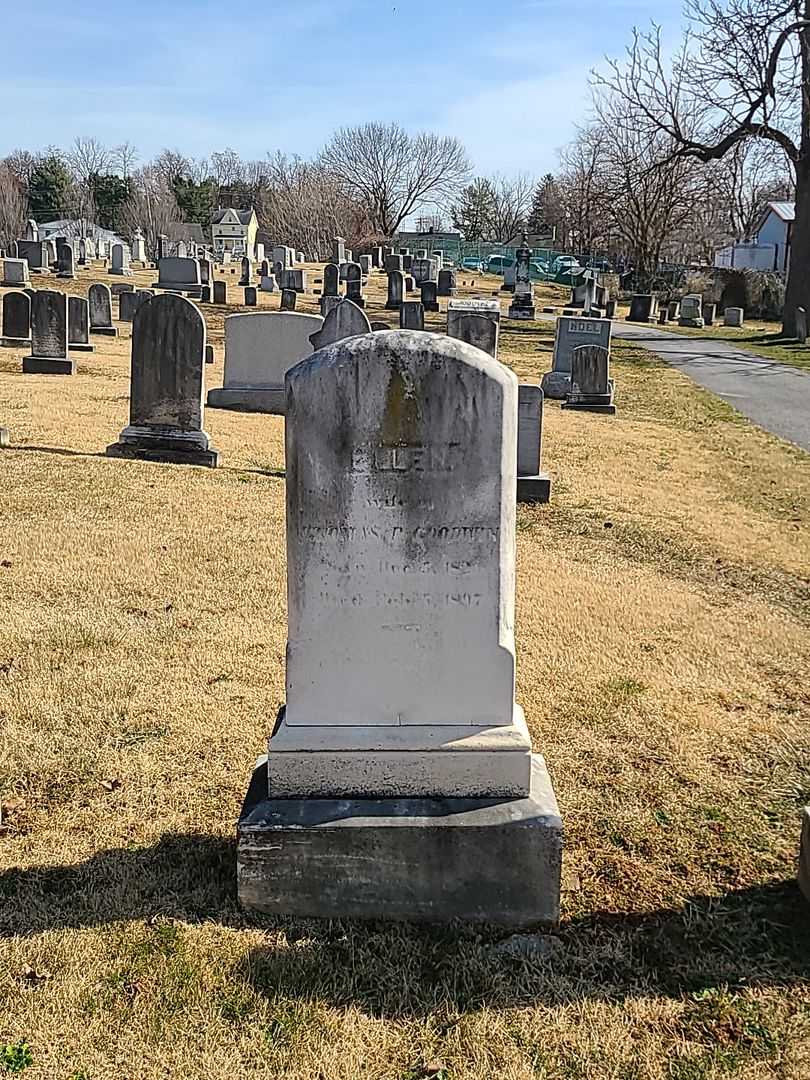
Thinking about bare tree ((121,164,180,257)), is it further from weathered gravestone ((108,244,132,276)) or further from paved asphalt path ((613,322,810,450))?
paved asphalt path ((613,322,810,450))

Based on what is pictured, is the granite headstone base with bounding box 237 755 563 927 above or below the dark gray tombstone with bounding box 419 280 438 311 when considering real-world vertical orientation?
below

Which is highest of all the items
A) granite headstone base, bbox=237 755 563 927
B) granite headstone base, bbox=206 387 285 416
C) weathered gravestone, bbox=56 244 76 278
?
weathered gravestone, bbox=56 244 76 278

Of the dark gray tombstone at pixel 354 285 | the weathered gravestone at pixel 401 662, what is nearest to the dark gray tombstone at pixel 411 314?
the dark gray tombstone at pixel 354 285

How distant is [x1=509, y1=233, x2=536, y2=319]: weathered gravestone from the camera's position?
37.1 meters

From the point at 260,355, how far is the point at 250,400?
2.25ft

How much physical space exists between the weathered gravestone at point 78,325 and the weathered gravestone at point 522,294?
68.1 ft

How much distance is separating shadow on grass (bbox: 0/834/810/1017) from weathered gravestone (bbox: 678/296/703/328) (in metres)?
39.9

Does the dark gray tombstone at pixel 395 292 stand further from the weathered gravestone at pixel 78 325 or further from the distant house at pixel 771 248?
the distant house at pixel 771 248

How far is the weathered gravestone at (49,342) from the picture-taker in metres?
16.3

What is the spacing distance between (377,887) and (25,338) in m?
18.5

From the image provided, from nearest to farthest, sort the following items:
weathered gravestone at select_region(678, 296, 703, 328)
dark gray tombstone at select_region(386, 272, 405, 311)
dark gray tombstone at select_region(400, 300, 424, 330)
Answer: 1. dark gray tombstone at select_region(400, 300, 424, 330)
2. dark gray tombstone at select_region(386, 272, 405, 311)
3. weathered gravestone at select_region(678, 296, 703, 328)

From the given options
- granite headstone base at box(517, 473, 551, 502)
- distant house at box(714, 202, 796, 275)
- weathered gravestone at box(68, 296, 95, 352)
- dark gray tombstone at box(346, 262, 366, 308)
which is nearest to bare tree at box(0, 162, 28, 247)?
dark gray tombstone at box(346, 262, 366, 308)

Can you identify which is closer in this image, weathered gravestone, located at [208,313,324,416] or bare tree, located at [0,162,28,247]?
weathered gravestone, located at [208,313,324,416]

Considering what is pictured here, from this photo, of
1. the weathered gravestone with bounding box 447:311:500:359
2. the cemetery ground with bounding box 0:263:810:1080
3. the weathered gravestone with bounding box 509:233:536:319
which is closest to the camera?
the cemetery ground with bounding box 0:263:810:1080
